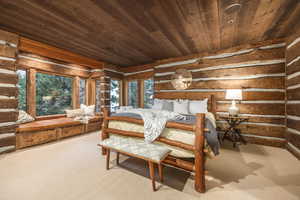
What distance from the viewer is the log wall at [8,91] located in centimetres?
260

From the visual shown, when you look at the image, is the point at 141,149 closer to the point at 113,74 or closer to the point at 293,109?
the point at 293,109

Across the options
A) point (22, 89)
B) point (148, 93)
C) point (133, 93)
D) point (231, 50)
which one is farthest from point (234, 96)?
point (22, 89)

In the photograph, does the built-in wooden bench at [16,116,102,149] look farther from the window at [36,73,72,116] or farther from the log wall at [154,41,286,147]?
the log wall at [154,41,286,147]

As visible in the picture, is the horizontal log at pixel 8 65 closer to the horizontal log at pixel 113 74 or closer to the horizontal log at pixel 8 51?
the horizontal log at pixel 8 51

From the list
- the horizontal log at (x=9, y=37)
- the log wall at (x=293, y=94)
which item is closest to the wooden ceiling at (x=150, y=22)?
the horizontal log at (x=9, y=37)

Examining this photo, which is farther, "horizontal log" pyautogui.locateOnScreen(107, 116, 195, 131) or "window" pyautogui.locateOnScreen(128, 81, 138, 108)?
"window" pyautogui.locateOnScreen(128, 81, 138, 108)

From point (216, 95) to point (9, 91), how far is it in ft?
17.2

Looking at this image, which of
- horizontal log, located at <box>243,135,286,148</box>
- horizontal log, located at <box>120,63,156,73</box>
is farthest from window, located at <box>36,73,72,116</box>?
horizontal log, located at <box>243,135,286,148</box>

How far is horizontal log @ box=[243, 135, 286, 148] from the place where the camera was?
301cm

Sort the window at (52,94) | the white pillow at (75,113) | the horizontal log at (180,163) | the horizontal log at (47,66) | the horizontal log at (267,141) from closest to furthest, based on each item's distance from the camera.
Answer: the horizontal log at (180,163) → the horizontal log at (267,141) → the horizontal log at (47,66) → the window at (52,94) → the white pillow at (75,113)

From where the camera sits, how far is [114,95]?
5.77 m

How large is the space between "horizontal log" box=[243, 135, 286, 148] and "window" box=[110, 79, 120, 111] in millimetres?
4947

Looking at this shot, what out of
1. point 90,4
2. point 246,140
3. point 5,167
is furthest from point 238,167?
point 5,167

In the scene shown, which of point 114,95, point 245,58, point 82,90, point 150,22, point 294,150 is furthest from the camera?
point 114,95
